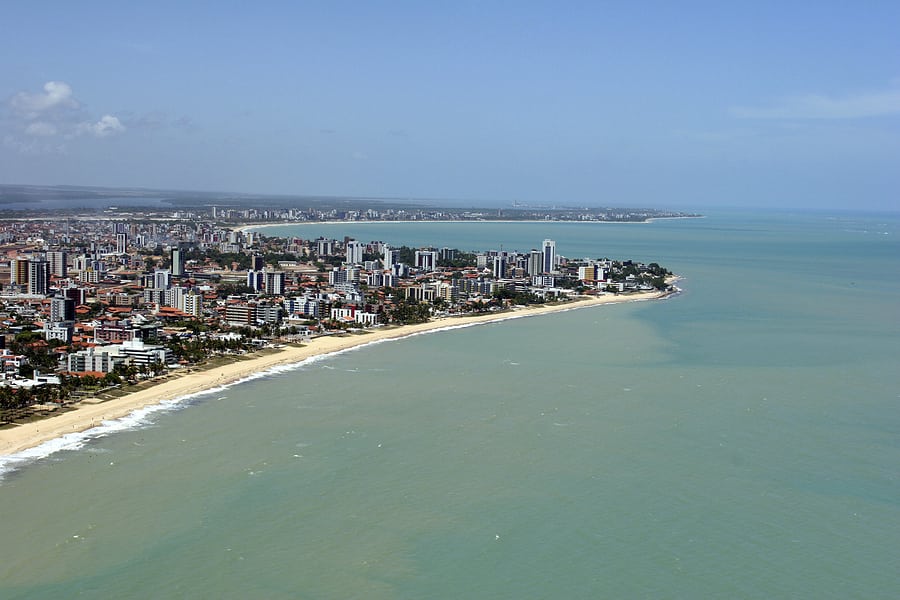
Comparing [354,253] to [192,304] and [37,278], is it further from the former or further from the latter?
[192,304]

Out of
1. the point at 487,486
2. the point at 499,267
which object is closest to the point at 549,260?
the point at 499,267

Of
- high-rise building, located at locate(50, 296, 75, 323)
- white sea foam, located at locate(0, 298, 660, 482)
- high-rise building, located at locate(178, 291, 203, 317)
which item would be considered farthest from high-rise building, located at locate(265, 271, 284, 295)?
white sea foam, located at locate(0, 298, 660, 482)

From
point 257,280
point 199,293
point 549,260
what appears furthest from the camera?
point 549,260

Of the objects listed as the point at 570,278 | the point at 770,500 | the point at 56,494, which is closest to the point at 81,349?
the point at 56,494

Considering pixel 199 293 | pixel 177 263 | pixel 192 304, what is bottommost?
pixel 192 304

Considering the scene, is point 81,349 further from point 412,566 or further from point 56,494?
point 412,566

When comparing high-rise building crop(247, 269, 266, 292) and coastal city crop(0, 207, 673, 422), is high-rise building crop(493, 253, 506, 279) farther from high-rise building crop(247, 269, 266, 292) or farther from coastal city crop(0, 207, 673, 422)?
high-rise building crop(247, 269, 266, 292)
